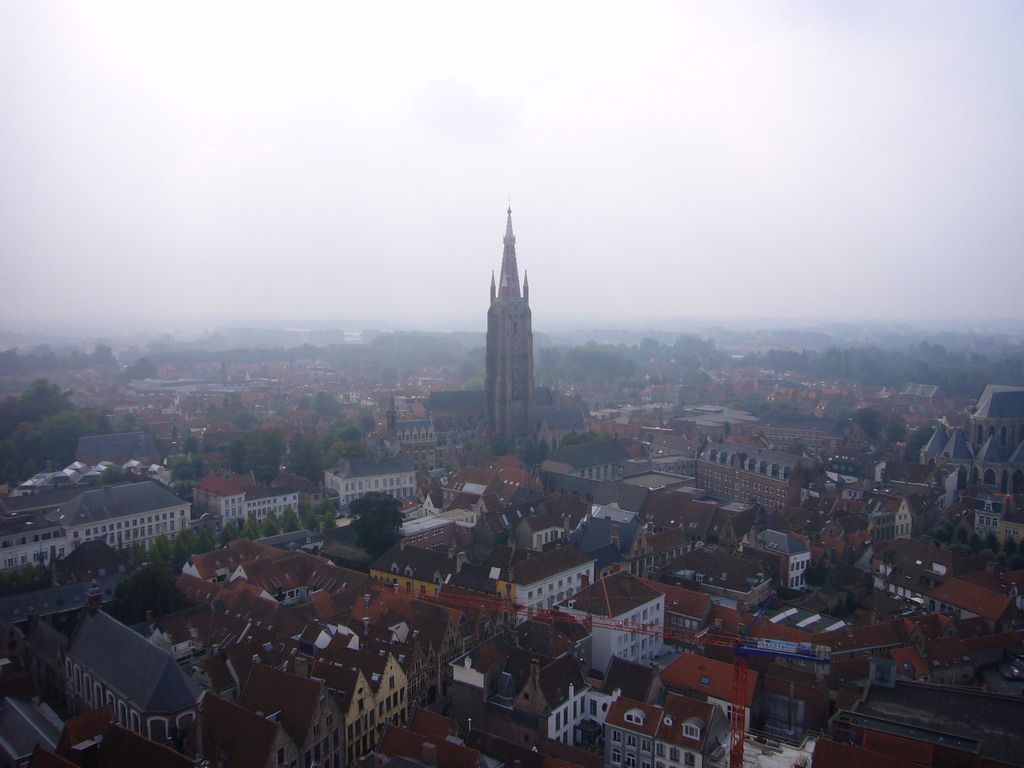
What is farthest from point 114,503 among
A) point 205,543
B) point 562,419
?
point 562,419

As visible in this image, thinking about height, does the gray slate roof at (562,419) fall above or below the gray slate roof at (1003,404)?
below

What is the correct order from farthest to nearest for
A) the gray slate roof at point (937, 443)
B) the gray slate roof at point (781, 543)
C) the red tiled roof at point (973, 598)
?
the gray slate roof at point (937, 443) → the gray slate roof at point (781, 543) → the red tiled roof at point (973, 598)

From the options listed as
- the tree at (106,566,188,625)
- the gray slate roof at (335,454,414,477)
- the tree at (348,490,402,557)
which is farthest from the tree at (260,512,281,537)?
the tree at (106,566,188,625)

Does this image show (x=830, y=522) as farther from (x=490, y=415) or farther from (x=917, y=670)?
(x=490, y=415)

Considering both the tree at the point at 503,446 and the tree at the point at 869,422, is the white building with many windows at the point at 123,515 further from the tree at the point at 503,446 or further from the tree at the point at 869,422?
the tree at the point at 869,422

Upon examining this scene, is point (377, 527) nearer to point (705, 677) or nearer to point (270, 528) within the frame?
point (270, 528)

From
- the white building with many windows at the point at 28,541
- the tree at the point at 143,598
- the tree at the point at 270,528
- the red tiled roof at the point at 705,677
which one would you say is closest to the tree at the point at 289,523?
the tree at the point at 270,528
